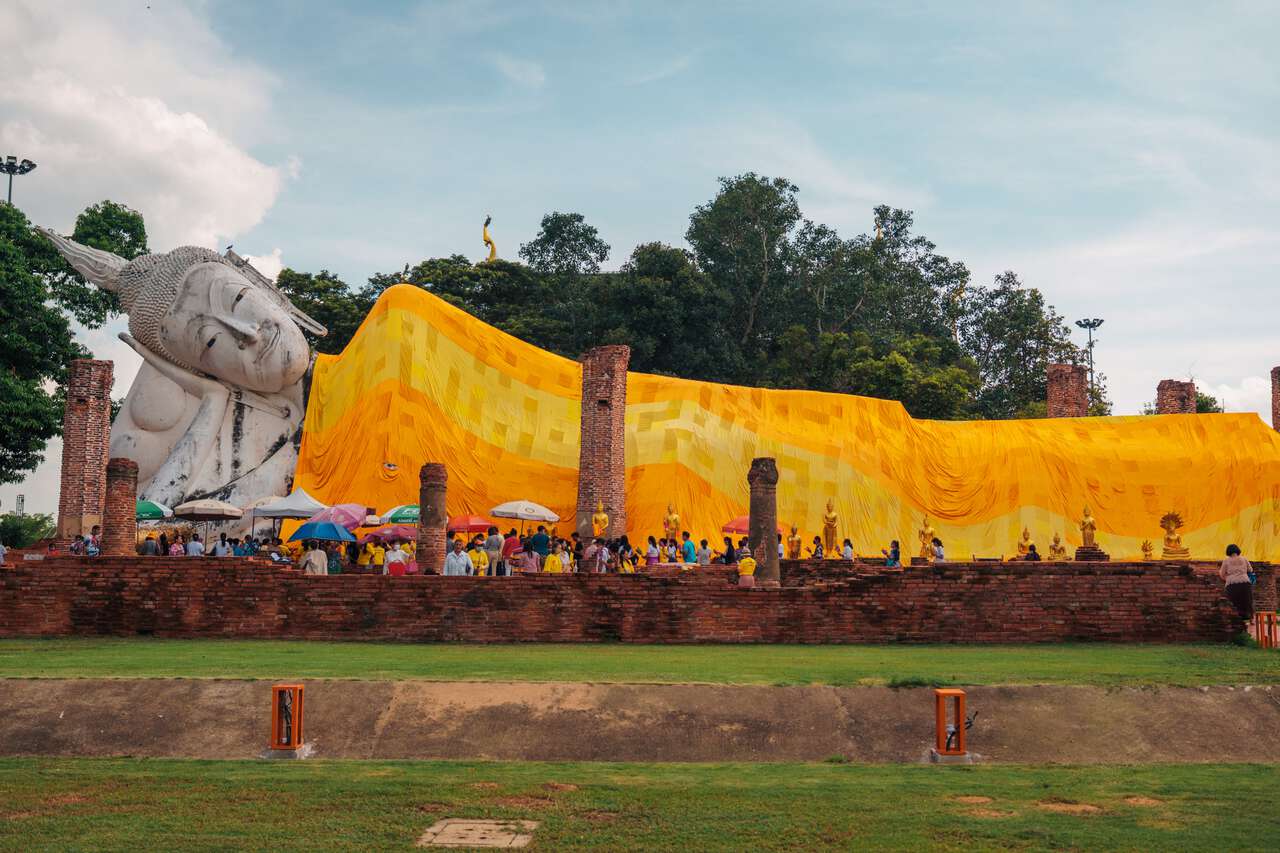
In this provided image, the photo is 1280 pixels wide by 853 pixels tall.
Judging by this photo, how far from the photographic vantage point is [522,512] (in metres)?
25.3

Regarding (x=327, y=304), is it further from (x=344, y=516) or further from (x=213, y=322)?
(x=344, y=516)

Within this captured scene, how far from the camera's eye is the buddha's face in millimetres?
29750

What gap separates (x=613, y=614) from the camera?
1505 cm

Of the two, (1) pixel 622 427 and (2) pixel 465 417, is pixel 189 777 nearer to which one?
(1) pixel 622 427

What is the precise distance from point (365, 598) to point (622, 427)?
1195 cm

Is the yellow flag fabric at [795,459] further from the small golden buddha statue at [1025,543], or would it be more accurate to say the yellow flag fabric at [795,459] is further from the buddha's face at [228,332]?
the buddha's face at [228,332]

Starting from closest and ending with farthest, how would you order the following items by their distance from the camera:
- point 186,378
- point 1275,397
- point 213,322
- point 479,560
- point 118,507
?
point 479,560 < point 118,507 < point 213,322 < point 186,378 < point 1275,397

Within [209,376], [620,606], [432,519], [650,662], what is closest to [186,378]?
[209,376]

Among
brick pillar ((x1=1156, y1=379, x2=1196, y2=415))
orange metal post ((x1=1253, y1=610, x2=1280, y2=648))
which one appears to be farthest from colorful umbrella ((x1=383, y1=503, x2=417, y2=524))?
brick pillar ((x1=1156, y1=379, x2=1196, y2=415))

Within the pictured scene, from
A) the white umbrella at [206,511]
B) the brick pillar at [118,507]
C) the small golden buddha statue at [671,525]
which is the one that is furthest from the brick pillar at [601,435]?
the brick pillar at [118,507]

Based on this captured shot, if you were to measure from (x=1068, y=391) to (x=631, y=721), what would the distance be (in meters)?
27.3

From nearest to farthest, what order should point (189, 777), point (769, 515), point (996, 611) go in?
point (189, 777), point (996, 611), point (769, 515)

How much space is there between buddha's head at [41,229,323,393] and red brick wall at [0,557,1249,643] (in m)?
14.7

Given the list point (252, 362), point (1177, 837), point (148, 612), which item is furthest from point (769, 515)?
point (252, 362)
